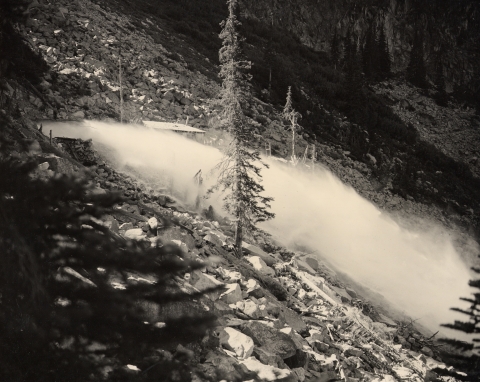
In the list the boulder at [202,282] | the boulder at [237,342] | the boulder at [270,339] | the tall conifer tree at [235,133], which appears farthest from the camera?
the tall conifer tree at [235,133]

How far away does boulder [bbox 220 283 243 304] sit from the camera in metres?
8.85

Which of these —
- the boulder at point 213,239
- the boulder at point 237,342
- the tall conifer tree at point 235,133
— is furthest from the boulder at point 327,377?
the tall conifer tree at point 235,133

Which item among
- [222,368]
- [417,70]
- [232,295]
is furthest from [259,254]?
[417,70]

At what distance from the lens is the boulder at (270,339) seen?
7.70m

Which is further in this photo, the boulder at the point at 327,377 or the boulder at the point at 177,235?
the boulder at the point at 177,235

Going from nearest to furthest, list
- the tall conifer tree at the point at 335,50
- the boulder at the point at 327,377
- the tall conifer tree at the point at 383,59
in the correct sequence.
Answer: the boulder at the point at 327,377
the tall conifer tree at the point at 335,50
the tall conifer tree at the point at 383,59

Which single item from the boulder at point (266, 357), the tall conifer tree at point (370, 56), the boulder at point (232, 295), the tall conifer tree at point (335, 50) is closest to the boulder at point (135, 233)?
the boulder at point (232, 295)

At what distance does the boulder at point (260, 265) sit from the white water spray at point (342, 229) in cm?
619

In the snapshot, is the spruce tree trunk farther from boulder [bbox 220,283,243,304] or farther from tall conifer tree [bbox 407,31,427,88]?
tall conifer tree [bbox 407,31,427,88]

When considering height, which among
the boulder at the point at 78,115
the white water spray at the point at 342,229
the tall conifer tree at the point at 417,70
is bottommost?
the white water spray at the point at 342,229

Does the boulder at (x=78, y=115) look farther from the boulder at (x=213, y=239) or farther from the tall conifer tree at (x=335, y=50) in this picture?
the tall conifer tree at (x=335, y=50)

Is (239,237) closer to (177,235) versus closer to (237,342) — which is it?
(177,235)

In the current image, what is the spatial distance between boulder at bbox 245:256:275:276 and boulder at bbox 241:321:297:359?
17.5 ft

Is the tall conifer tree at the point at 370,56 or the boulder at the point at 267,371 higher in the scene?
the tall conifer tree at the point at 370,56
